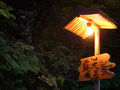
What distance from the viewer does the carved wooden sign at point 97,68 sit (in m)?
4.40

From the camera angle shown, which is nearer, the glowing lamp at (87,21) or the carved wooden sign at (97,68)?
A: the glowing lamp at (87,21)

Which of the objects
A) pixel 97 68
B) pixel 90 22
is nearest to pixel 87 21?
pixel 90 22

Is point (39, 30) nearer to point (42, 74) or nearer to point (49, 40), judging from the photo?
point (49, 40)

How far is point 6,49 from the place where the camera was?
23.7 feet

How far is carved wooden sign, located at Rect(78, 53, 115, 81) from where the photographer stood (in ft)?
14.4

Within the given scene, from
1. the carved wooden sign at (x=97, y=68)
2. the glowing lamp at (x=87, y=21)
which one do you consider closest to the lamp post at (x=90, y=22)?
the glowing lamp at (x=87, y=21)

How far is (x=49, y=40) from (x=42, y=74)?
274cm

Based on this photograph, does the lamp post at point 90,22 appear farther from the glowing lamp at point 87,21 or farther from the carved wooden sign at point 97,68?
the carved wooden sign at point 97,68

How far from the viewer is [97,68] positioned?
4.55 m

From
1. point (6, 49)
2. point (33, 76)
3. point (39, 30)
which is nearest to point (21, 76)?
point (33, 76)

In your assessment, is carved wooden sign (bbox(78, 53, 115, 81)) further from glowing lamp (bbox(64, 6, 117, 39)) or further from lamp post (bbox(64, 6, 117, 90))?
glowing lamp (bbox(64, 6, 117, 39))

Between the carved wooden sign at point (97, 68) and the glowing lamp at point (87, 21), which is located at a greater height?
the glowing lamp at point (87, 21)

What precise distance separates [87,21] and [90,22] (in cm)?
14

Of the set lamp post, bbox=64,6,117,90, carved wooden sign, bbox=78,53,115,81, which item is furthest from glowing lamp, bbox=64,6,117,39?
carved wooden sign, bbox=78,53,115,81
